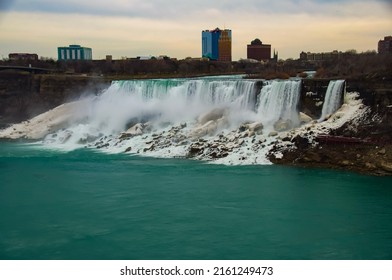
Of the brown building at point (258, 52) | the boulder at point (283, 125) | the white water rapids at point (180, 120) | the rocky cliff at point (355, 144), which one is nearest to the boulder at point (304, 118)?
the white water rapids at point (180, 120)

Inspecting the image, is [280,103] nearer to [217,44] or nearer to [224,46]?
[217,44]

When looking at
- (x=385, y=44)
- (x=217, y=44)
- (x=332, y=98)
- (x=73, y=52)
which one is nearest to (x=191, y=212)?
(x=332, y=98)

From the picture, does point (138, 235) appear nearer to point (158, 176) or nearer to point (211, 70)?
point (158, 176)

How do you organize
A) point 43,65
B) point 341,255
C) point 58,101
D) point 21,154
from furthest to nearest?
1. point 43,65
2. point 58,101
3. point 21,154
4. point 341,255

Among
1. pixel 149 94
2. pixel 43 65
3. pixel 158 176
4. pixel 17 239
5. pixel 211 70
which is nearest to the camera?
pixel 17 239

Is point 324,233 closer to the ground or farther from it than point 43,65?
closer to the ground

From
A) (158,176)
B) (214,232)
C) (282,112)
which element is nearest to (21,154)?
(158,176)

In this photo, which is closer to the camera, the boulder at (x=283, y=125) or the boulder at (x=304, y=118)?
the boulder at (x=283, y=125)

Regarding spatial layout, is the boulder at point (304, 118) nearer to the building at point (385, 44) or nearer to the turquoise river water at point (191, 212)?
the turquoise river water at point (191, 212)
